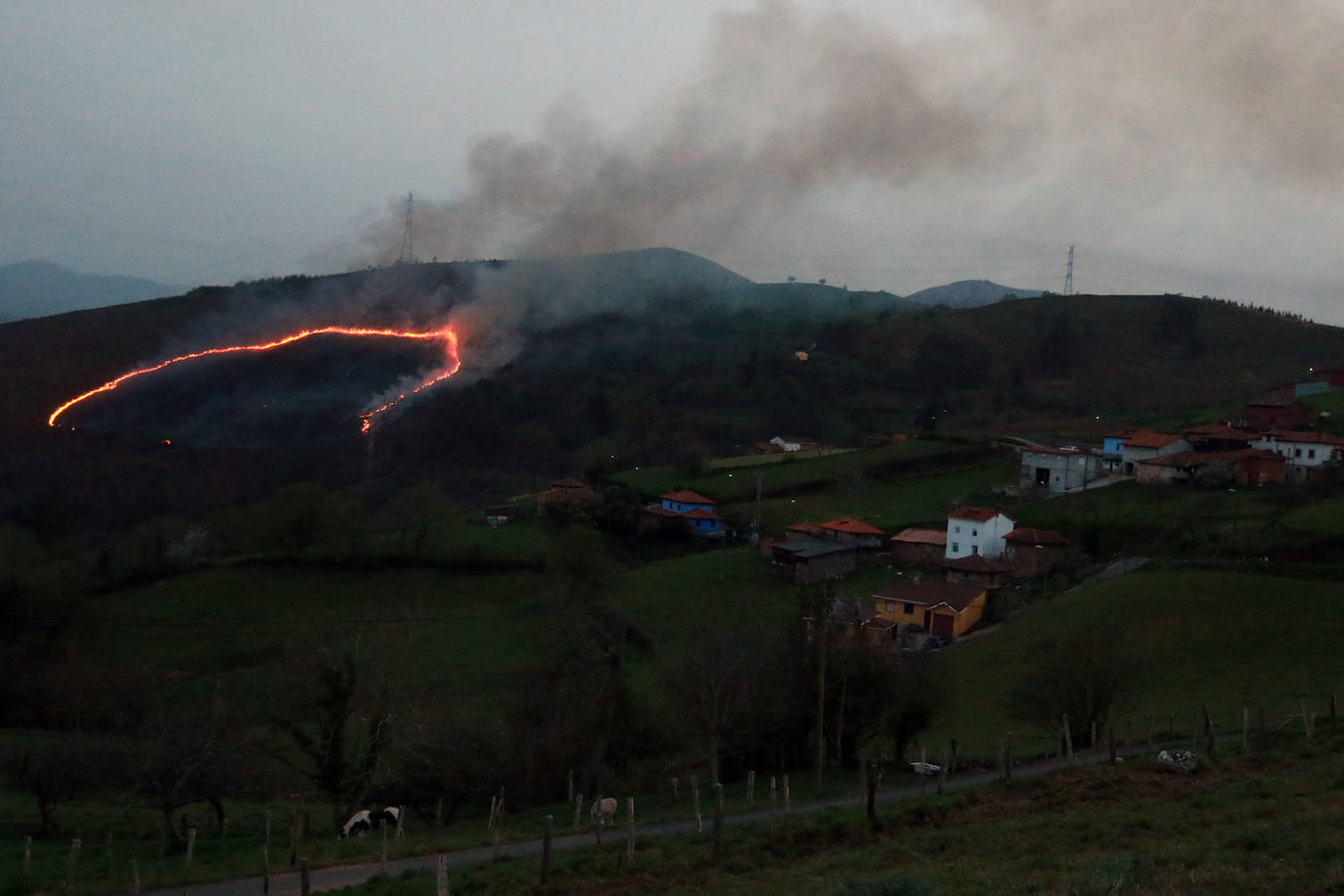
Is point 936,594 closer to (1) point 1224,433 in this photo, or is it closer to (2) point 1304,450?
(2) point 1304,450

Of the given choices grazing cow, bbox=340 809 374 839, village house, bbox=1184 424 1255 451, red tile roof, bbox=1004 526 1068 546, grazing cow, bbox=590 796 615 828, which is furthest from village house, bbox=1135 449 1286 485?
grazing cow, bbox=340 809 374 839

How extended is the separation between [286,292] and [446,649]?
61.0 metres

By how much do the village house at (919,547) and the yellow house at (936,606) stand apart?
713cm

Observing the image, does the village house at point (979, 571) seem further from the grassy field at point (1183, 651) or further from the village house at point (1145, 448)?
the village house at point (1145, 448)

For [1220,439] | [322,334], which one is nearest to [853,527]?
[1220,439]

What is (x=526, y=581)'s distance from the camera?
5791 centimetres

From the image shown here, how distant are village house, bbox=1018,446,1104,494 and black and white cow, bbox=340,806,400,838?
53.7 metres

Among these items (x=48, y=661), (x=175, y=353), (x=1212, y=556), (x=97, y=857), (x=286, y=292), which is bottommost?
(x=48, y=661)

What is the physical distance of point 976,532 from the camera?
186 feet

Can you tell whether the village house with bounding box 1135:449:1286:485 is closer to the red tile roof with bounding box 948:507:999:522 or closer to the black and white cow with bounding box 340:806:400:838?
the red tile roof with bounding box 948:507:999:522

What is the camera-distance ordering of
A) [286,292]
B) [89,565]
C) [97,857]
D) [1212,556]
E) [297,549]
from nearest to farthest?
[97,857] → [1212,556] → [89,565] → [297,549] → [286,292]

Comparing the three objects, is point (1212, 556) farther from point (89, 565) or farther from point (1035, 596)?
point (89, 565)

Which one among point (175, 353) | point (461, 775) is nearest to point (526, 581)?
point (461, 775)

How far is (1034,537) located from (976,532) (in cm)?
303
